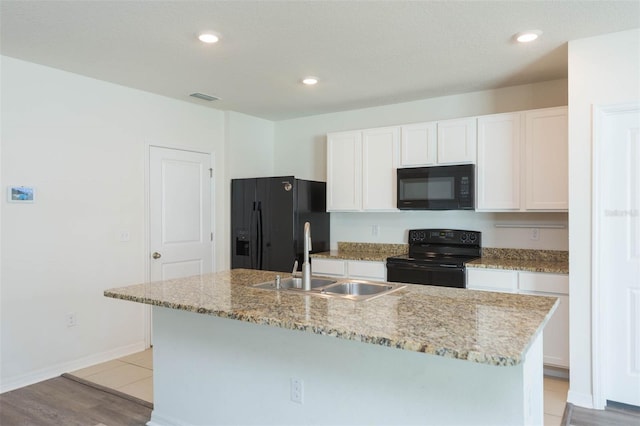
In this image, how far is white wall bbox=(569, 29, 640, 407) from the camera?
2.83m

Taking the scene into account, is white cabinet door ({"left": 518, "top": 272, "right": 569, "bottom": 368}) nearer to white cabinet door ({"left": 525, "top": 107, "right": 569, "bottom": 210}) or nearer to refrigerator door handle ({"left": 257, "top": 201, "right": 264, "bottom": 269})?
white cabinet door ({"left": 525, "top": 107, "right": 569, "bottom": 210})

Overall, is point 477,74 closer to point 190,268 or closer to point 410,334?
point 410,334

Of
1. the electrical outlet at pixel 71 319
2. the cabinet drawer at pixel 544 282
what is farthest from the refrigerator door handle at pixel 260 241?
the cabinet drawer at pixel 544 282

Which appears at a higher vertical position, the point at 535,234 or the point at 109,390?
the point at 535,234

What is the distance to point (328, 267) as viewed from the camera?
444cm

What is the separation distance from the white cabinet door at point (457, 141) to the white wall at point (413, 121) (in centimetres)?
36

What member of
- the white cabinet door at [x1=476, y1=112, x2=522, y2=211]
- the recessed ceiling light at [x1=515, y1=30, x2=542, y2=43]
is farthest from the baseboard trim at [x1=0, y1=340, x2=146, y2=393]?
the recessed ceiling light at [x1=515, y1=30, x2=542, y2=43]

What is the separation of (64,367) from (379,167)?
127 inches

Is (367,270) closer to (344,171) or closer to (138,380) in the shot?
(344,171)

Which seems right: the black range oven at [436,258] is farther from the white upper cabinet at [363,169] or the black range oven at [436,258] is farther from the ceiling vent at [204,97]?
the ceiling vent at [204,97]

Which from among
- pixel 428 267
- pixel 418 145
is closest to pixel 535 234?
pixel 428 267

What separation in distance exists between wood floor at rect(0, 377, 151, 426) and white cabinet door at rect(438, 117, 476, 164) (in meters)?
3.08

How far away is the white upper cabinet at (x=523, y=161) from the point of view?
3461mm

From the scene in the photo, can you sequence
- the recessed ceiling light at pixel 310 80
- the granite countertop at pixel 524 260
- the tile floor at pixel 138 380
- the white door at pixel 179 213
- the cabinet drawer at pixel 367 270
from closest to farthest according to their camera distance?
1. the tile floor at pixel 138 380
2. the granite countertop at pixel 524 260
3. the recessed ceiling light at pixel 310 80
4. the cabinet drawer at pixel 367 270
5. the white door at pixel 179 213
